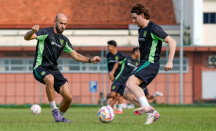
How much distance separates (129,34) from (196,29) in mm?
3871

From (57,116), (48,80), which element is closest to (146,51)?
(48,80)

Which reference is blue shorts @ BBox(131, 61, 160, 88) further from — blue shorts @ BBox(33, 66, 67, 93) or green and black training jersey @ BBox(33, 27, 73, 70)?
green and black training jersey @ BBox(33, 27, 73, 70)

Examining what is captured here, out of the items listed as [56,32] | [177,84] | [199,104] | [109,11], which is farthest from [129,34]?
[56,32]

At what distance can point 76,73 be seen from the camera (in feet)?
89.0

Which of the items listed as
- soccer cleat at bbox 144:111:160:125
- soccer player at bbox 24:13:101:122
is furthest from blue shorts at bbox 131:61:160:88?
soccer player at bbox 24:13:101:122

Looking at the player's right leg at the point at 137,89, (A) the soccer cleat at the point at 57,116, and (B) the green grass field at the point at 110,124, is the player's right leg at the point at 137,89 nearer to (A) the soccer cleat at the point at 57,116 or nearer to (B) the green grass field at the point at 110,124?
(B) the green grass field at the point at 110,124

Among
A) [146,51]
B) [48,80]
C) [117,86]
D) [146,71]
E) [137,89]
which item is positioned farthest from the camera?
[117,86]

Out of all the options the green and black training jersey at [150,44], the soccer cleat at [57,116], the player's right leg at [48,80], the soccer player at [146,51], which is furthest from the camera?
the soccer cleat at [57,116]

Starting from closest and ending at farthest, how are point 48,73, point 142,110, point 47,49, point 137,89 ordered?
point 142,110 → point 137,89 → point 48,73 → point 47,49

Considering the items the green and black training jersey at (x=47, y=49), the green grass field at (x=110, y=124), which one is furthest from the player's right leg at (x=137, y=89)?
the green and black training jersey at (x=47, y=49)

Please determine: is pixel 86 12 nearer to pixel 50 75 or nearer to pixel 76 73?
pixel 76 73

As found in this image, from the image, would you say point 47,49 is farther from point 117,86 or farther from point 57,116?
point 117,86

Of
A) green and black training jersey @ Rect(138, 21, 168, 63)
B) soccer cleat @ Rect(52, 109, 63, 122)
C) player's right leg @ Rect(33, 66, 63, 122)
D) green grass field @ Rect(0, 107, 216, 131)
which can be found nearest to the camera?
green grass field @ Rect(0, 107, 216, 131)

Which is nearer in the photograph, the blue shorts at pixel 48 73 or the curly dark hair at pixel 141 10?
the curly dark hair at pixel 141 10
